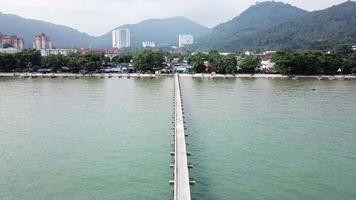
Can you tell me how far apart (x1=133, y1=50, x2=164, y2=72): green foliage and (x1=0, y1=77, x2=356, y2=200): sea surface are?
83.0 feet

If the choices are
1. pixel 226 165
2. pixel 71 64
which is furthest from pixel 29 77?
pixel 226 165

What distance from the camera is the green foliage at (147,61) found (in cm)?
5609

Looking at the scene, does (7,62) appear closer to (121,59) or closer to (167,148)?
(121,59)

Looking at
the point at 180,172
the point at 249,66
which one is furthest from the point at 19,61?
the point at 180,172

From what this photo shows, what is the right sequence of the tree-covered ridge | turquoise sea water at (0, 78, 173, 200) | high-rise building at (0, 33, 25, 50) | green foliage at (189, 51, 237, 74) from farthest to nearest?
the tree-covered ridge
high-rise building at (0, 33, 25, 50)
green foliage at (189, 51, 237, 74)
turquoise sea water at (0, 78, 173, 200)

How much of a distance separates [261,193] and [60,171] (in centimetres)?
657

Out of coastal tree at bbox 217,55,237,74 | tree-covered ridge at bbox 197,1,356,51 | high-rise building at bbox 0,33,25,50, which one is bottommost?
coastal tree at bbox 217,55,237,74

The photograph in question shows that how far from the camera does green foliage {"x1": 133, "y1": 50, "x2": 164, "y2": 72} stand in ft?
184

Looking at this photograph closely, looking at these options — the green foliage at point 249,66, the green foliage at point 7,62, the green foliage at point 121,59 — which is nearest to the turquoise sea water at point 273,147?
the green foliage at point 249,66

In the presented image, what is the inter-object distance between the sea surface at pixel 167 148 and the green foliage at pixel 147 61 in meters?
25.3

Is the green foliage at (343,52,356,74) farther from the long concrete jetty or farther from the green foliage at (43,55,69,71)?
the long concrete jetty

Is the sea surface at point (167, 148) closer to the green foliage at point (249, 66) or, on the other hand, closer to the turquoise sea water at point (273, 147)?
the turquoise sea water at point (273, 147)

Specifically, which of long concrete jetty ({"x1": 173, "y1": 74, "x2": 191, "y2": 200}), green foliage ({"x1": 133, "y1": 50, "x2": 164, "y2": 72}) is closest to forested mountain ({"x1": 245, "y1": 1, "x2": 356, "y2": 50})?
green foliage ({"x1": 133, "y1": 50, "x2": 164, "y2": 72})

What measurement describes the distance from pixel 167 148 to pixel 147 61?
132ft
